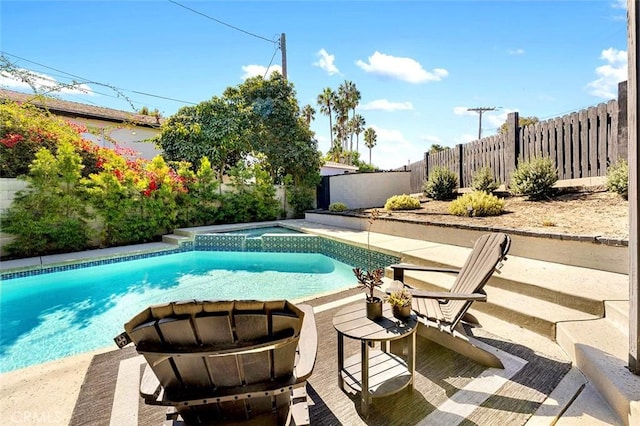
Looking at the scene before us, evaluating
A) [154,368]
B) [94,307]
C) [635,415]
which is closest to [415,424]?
[635,415]

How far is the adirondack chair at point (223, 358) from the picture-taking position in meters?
1.13

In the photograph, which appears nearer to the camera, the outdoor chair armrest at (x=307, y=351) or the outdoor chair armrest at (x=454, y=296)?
the outdoor chair armrest at (x=307, y=351)

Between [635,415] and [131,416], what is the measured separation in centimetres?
295

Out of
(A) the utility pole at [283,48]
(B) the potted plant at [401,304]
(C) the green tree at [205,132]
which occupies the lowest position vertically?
(B) the potted plant at [401,304]

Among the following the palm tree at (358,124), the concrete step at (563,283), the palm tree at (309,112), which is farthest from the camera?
the palm tree at (358,124)

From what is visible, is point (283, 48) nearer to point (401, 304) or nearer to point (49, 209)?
point (49, 209)

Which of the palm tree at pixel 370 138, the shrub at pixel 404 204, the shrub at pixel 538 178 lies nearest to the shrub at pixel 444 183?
Answer: the shrub at pixel 404 204

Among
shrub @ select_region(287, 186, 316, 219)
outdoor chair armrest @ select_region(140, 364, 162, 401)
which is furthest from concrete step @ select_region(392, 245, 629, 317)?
shrub @ select_region(287, 186, 316, 219)

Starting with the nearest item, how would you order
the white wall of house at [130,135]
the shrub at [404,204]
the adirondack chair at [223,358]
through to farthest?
the adirondack chair at [223,358] < the shrub at [404,204] < the white wall of house at [130,135]

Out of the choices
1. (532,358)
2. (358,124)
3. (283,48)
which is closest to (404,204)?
(532,358)

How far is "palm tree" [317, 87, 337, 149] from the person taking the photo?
1100 inches

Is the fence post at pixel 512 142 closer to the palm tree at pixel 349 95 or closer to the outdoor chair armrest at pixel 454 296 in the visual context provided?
the outdoor chair armrest at pixel 454 296

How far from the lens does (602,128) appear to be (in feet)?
17.7

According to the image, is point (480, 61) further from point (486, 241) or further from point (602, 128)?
point (486, 241)
